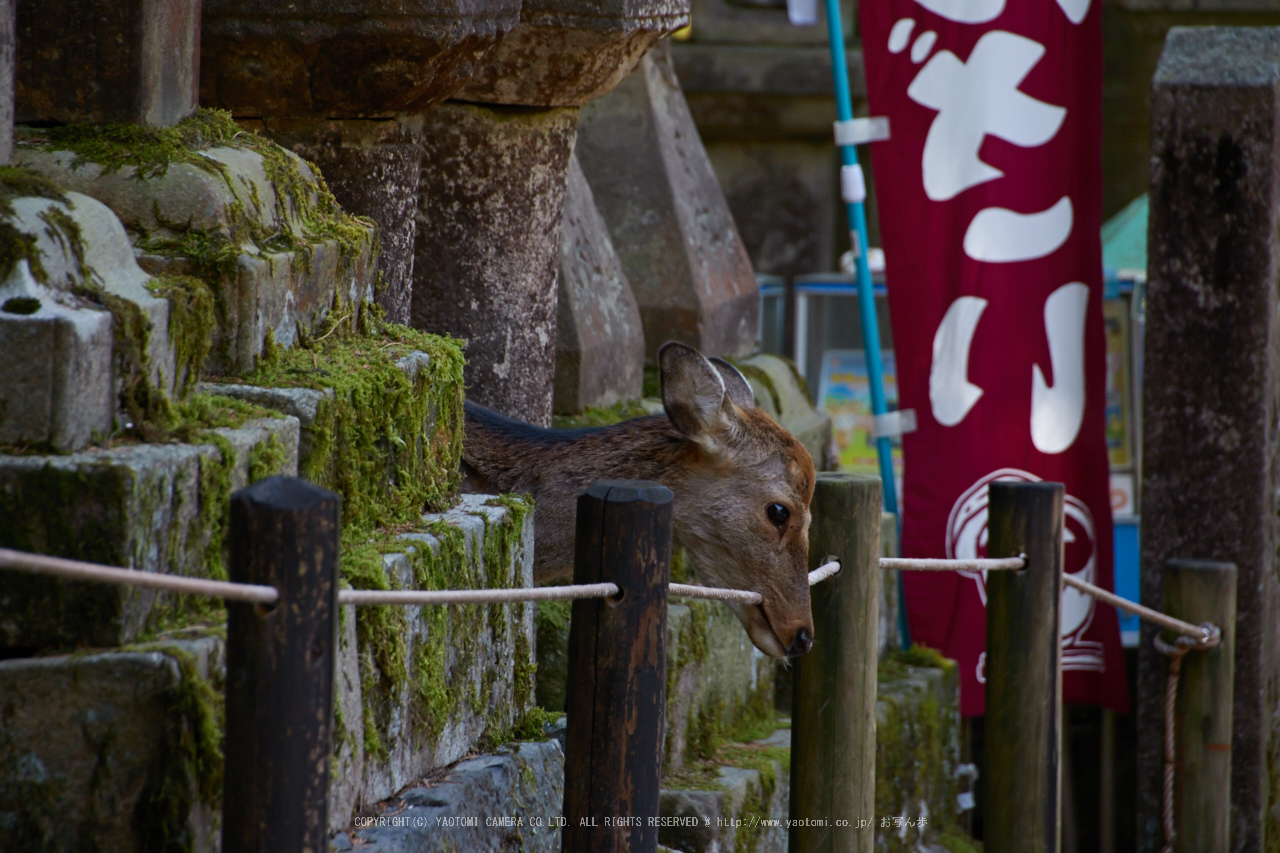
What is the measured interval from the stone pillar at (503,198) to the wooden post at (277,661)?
6.83 feet

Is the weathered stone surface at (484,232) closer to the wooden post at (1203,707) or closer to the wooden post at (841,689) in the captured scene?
the wooden post at (841,689)

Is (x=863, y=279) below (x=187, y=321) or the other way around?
the other way around

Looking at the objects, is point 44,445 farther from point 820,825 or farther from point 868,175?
point 868,175

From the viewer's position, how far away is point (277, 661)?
5.03 ft

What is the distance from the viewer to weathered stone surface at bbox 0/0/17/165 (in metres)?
1.95

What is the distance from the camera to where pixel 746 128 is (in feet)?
30.5

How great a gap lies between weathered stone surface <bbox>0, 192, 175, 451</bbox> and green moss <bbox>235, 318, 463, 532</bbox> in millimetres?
297

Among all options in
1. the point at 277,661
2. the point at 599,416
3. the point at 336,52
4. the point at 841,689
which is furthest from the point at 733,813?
the point at 277,661

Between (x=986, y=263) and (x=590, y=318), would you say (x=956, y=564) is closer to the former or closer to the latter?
(x=590, y=318)

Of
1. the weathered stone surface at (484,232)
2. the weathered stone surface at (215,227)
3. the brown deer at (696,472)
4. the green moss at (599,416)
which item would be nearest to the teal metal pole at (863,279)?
the green moss at (599,416)

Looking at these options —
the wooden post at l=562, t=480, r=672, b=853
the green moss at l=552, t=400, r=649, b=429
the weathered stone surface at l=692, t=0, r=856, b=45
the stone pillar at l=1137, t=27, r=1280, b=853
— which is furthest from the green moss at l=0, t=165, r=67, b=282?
the weathered stone surface at l=692, t=0, r=856, b=45

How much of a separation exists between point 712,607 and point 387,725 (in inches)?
→ 70.7

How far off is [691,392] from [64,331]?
158cm

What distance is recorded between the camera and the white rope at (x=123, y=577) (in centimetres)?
139
